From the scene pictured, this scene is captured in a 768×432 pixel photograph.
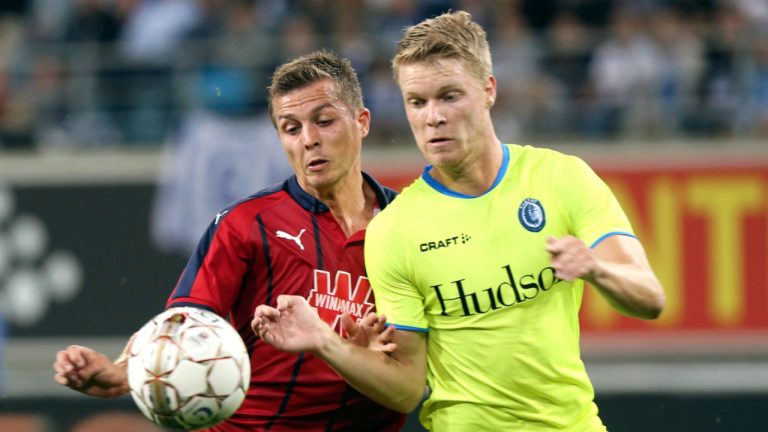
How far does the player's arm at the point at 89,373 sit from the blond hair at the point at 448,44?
5.56 feet

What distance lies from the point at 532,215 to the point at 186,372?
151cm

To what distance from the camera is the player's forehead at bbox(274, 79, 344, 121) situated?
5.77 meters

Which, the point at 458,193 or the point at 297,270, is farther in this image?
the point at 297,270

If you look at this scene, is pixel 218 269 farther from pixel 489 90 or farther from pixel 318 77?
pixel 489 90

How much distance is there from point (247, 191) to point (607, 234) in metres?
7.92

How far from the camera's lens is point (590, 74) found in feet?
40.7

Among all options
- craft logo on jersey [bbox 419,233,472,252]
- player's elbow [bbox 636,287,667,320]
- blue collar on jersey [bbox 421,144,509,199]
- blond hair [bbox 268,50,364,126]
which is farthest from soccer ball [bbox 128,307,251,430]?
player's elbow [bbox 636,287,667,320]

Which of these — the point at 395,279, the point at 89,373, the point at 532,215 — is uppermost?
the point at 532,215

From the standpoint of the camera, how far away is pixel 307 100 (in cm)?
579

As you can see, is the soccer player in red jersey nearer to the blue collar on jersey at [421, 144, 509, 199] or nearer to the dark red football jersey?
the dark red football jersey

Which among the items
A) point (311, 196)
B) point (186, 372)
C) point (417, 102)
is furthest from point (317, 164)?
point (186, 372)

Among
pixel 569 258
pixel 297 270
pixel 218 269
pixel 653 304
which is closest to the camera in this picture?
pixel 569 258

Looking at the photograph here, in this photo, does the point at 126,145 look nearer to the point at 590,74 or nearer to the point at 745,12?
the point at 590,74

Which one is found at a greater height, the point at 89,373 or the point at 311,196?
the point at 311,196
